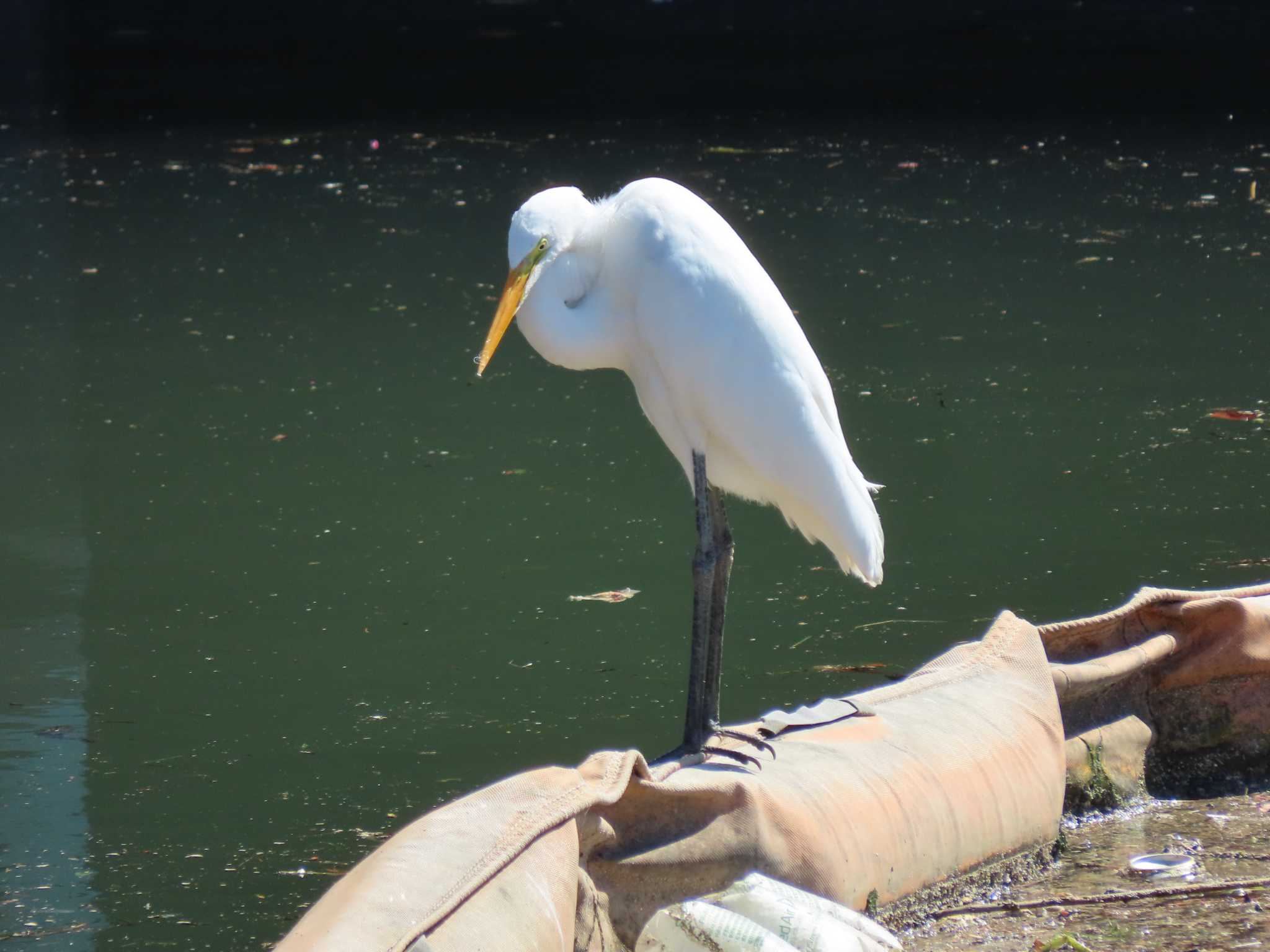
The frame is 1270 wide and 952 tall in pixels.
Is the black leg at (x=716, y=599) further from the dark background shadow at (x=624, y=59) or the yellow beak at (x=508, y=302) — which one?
the dark background shadow at (x=624, y=59)

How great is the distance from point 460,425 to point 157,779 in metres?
1.87

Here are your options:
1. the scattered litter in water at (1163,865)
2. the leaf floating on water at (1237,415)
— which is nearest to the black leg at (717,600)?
the scattered litter in water at (1163,865)

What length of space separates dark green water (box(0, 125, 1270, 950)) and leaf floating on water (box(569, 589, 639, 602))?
4cm

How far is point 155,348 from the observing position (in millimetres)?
5184

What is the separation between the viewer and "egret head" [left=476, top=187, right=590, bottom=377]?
2525 mm

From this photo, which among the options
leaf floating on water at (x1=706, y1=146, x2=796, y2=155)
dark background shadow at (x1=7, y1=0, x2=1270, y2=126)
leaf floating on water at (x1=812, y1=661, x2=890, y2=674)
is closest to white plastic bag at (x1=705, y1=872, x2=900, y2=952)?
leaf floating on water at (x1=812, y1=661, x2=890, y2=674)

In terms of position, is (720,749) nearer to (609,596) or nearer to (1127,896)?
(1127,896)

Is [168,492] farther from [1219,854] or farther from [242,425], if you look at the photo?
[1219,854]

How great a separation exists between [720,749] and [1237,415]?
248 centimetres

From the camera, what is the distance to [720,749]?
241cm

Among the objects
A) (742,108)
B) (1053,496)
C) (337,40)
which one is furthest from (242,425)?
(337,40)

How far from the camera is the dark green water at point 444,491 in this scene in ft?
9.03

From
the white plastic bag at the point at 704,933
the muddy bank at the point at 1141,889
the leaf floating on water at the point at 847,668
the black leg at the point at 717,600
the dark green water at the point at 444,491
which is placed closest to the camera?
the white plastic bag at the point at 704,933

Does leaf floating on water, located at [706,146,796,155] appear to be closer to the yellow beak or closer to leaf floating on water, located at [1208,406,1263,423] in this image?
leaf floating on water, located at [1208,406,1263,423]
